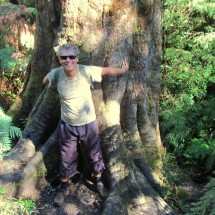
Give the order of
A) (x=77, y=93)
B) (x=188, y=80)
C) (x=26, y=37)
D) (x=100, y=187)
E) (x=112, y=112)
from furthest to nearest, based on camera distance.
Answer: (x=26, y=37) → (x=188, y=80) → (x=112, y=112) → (x=100, y=187) → (x=77, y=93)

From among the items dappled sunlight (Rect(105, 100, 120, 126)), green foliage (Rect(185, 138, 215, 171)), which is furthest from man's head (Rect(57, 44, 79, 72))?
green foliage (Rect(185, 138, 215, 171))

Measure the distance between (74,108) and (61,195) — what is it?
1404 mm

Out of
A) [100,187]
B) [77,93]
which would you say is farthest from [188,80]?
[77,93]

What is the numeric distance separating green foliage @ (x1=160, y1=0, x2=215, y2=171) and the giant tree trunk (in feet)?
6.67

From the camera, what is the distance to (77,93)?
4.32 metres

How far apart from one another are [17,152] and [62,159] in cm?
76

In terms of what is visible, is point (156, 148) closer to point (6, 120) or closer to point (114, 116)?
point (114, 116)

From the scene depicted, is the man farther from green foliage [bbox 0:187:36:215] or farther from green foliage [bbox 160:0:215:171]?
green foliage [bbox 160:0:215:171]

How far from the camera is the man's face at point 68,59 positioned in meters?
4.05

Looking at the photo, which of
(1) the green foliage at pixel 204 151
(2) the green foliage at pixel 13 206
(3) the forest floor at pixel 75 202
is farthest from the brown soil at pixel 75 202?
(1) the green foliage at pixel 204 151

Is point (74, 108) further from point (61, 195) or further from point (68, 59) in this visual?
point (61, 195)

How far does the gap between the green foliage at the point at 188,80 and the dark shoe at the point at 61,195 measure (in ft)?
11.6

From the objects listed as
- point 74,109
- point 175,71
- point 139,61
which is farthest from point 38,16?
point 175,71

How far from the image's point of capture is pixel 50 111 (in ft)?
17.2
